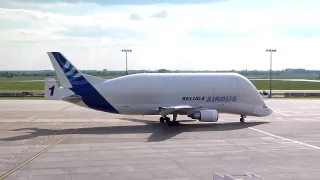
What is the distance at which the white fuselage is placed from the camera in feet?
129

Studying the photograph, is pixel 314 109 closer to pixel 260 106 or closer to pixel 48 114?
pixel 260 106

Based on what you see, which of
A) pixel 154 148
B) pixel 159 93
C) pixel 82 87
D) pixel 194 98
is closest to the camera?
pixel 154 148

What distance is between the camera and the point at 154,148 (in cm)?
2795

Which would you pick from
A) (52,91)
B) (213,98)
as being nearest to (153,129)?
(213,98)

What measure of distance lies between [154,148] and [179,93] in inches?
506

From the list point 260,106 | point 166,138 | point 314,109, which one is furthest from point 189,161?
point 314,109

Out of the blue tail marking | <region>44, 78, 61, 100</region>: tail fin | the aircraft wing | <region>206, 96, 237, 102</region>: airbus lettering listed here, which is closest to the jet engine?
the aircraft wing

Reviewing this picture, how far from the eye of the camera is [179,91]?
132 feet

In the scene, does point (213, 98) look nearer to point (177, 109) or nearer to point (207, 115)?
point (207, 115)

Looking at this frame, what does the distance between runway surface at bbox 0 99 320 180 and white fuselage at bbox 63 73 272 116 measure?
1.79 metres

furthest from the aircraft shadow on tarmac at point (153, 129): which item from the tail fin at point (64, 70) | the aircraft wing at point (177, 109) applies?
the tail fin at point (64, 70)

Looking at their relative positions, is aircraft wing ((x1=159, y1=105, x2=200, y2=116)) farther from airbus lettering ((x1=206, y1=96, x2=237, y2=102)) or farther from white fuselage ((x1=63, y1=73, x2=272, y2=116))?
airbus lettering ((x1=206, y1=96, x2=237, y2=102))

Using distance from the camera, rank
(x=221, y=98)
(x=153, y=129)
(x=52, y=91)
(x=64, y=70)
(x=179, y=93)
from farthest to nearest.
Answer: (x=221, y=98) < (x=179, y=93) < (x=64, y=70) < (x=52, y=91) < (x=153, y=129)

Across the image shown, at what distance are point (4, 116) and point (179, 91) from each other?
21.0 meters
